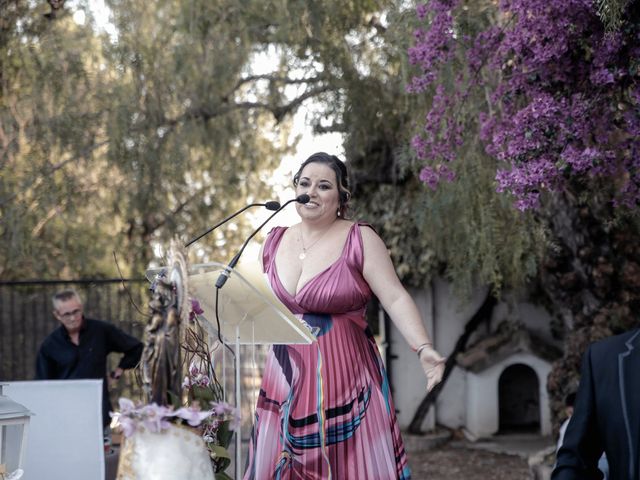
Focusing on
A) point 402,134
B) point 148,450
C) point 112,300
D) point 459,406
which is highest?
point 402,134

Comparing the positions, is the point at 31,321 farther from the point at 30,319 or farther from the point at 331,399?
the point at 331,399

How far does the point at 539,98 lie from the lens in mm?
4621

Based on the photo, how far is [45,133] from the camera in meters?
7.69

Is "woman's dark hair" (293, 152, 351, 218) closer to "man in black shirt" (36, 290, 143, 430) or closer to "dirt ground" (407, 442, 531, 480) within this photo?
"man in black shirt" (36, 290, 143, 430)

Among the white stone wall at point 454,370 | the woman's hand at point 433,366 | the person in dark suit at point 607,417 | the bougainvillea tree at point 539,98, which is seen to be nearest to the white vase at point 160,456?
the person in dark suit at point 607,417

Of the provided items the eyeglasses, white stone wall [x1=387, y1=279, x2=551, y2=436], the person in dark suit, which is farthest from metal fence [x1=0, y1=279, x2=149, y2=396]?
the person in dark suit

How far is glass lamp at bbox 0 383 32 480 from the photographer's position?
3135 mm

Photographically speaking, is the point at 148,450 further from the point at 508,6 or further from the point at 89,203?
the point at 89,203

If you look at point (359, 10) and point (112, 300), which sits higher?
point (359, 10)

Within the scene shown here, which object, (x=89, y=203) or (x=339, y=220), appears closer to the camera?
(x=339, y=220)

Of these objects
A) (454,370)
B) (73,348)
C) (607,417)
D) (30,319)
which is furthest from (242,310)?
(454,370)

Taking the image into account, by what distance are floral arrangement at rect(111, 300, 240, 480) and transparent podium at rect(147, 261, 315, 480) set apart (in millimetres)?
72

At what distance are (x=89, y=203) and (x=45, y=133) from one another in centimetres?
90

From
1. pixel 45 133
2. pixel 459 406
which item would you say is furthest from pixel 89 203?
pixel 459 406
